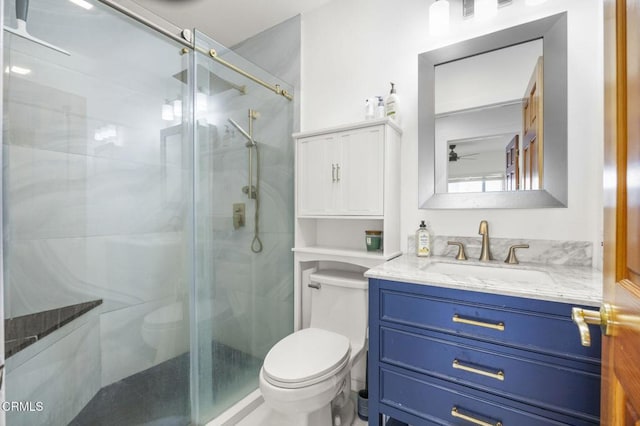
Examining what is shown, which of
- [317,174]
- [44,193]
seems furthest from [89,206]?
[317,174]

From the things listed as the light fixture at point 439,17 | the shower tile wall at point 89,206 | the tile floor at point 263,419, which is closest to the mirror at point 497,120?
the light fixture at point 439,17

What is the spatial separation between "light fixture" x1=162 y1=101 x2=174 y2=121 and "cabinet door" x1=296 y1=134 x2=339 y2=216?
73 cm

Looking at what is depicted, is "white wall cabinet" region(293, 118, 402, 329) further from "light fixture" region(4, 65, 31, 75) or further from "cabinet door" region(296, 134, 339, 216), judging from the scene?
"light fixture" region(4, 65, 31, 75)

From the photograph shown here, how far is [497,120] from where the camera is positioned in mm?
1440

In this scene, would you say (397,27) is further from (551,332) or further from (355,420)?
(355,420)

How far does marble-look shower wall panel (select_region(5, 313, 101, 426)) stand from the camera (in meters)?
1.05

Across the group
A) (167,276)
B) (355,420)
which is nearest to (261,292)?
(167,276)

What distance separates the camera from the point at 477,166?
58.0 inches

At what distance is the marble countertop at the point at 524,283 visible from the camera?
86 cm

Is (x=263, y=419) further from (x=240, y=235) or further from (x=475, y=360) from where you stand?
(x=475, y=360)

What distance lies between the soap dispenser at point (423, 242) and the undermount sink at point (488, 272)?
12cm

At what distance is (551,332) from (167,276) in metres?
1.76

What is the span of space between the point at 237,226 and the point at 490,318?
4.37 feet

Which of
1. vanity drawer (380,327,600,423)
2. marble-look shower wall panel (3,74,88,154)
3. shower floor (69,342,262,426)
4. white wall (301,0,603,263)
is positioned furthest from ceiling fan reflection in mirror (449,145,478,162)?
marble-look shower wall panel (3,74,88,154)
